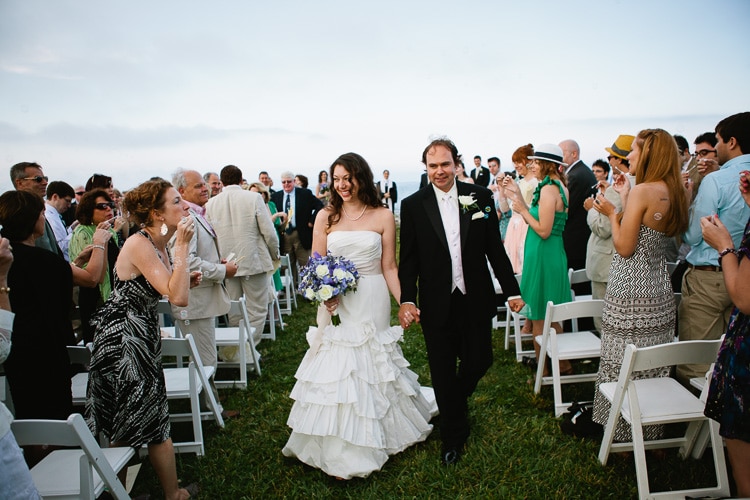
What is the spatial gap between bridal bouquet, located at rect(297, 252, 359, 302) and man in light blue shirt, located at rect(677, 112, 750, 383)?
2680 millimetres

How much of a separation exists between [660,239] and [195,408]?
3.88 metres

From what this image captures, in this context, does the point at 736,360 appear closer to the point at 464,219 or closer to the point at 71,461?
the point at 464,219

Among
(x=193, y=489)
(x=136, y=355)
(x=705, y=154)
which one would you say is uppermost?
(x=705, y=154)

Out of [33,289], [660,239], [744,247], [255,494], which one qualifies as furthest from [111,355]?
[660,239]

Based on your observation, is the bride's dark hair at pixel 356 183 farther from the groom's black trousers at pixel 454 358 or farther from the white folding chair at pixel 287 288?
the white folding chair at pixel 287 288

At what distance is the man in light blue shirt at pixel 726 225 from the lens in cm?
365

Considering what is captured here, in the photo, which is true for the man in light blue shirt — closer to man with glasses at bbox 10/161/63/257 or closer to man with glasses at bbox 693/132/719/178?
man with glasses at bbox 693/132/719/178

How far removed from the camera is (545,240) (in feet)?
16.6

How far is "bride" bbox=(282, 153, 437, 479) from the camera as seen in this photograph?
143 inches

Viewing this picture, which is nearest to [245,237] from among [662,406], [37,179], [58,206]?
[58,206]

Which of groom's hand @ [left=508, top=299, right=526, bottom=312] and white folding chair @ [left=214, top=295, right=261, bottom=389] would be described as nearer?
groom's hand @ [left=508, top=299, right=526, bottom=312]

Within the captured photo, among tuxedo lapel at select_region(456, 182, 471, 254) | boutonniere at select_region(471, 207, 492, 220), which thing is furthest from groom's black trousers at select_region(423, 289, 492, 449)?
boutonniere at select_region(471, 207, 492, 220)

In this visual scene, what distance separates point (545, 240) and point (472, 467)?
2453 mm

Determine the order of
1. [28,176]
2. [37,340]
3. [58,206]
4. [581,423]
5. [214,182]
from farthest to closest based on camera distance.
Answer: [214,182] → [58,206] → [28,176] → [581,423] → [37,340]
